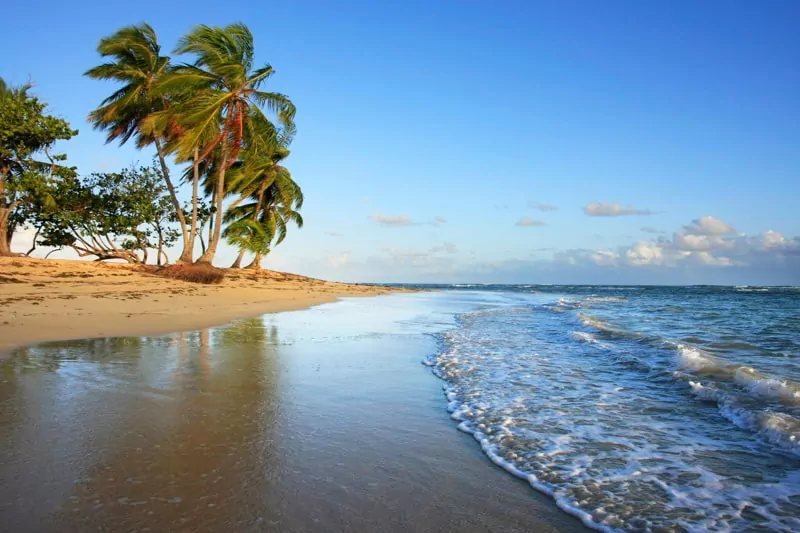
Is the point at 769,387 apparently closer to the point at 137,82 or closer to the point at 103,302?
the point at 103,302

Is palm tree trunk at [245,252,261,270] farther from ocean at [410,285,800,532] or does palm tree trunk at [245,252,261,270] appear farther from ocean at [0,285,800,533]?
ocean at [410,285,800,532]

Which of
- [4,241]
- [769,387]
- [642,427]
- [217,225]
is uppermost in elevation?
[217,225]

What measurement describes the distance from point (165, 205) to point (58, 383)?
84.8 feet

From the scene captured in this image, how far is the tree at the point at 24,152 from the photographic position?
21641 mm

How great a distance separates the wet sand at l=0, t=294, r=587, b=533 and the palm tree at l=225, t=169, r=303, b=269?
27.4m

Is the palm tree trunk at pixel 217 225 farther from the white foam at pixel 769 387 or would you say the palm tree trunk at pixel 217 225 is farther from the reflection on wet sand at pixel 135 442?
the white foam at pixel 769 387

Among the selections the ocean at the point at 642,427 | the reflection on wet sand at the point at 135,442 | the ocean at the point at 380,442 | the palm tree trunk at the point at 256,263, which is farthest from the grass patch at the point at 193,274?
the reflection on wet sand at the point at 135,442

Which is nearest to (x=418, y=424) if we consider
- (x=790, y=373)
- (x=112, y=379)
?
(x=112, y=379)

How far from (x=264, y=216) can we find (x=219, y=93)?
1525 centimetres

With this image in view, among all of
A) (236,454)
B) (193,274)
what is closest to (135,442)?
(236,454)

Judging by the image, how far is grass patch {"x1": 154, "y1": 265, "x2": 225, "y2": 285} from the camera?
69.7 ft

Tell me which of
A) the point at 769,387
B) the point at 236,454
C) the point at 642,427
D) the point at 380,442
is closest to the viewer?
the point at 236,454

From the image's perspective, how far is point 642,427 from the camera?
449 cm

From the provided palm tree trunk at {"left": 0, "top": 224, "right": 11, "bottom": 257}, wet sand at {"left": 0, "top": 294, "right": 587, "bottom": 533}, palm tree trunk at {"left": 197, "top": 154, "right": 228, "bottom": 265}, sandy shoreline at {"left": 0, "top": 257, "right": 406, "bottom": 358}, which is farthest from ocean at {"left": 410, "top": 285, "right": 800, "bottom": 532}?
palm tree trunk at {"left": 0, "top": 224, "right": 11, "bottom": 257}
